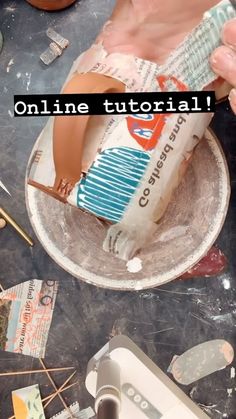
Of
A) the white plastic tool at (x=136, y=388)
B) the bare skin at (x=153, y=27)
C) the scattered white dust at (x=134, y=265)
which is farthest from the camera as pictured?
the scattered white dust at (x=134, y=265)

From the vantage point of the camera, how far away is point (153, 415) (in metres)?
0.82

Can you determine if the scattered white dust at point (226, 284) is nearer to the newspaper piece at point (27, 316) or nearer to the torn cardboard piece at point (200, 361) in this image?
the torn cardboard piece at point (200, 361)

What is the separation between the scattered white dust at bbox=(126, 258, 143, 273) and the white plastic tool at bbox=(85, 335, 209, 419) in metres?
0.19

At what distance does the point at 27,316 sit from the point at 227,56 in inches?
23.3

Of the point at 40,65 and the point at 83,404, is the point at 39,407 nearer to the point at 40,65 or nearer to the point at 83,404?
the point at 83,404

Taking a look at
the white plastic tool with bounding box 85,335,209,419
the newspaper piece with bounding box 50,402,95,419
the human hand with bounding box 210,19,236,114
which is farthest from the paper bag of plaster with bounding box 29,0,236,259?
the newspaper piece with bounding box 50,402,95,419

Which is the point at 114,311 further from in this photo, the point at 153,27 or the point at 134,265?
the point at 153,27

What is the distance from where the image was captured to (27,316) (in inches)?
43.0

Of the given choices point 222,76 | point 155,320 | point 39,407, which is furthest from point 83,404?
point 222,76

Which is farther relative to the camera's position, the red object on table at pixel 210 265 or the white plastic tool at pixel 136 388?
the red object on table at pixel 210 265

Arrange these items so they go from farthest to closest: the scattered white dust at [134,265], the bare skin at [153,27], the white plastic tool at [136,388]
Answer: the scattered white dust at [134,265] < the bare skin at [153,27] < the white plastic tool at [136,388]

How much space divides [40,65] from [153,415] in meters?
0.71

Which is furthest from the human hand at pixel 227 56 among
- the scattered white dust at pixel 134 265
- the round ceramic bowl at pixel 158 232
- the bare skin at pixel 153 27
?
the scattered white dust at pixel 134 265

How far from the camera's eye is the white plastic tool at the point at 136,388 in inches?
31.3
